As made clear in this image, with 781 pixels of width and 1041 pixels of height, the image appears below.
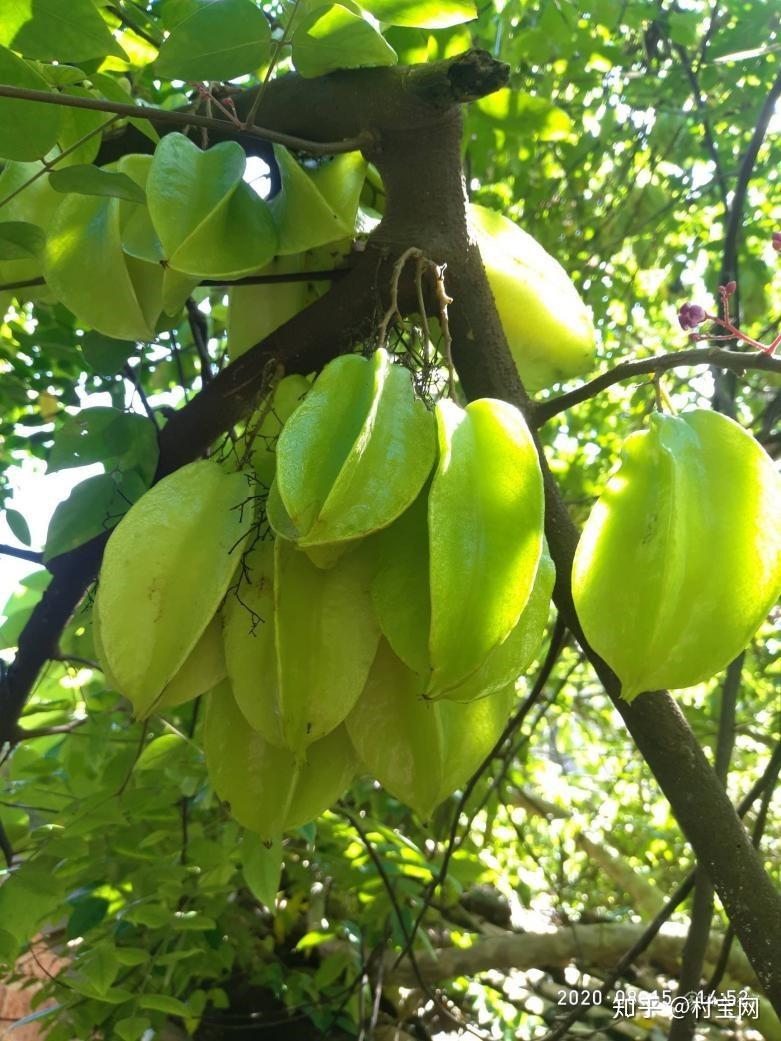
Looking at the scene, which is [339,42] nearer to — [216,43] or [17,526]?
[216,43]

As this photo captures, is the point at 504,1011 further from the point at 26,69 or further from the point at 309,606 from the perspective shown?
the point at 26,69

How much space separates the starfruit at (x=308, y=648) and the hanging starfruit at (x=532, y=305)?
1.38 feet

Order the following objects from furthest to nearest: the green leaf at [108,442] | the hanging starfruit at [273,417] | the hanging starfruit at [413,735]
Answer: the green leaf at [108,442] < the hanging starfruit at [273,417] < the hanging starfruit at [413,735]

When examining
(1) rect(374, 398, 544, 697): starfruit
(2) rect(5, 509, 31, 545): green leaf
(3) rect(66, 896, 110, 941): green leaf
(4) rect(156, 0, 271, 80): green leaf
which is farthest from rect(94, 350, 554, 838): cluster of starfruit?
(2) rect(5, 509, 31, 545): green leaf

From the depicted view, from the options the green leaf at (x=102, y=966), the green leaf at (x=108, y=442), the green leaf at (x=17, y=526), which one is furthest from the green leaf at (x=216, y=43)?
the green leaf at (x=102, y=966)

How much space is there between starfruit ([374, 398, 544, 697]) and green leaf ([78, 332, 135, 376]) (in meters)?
0.65

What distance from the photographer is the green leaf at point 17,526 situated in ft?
5.05

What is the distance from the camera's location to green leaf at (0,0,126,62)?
2.58 ft

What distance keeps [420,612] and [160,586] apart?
0.80 ft

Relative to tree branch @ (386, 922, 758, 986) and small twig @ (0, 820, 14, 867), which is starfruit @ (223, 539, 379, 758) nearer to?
small twig @ (0, 820, 14, 867)

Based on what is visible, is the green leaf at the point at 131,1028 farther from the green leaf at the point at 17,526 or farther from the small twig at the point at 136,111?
the small twig at the point at 136,111

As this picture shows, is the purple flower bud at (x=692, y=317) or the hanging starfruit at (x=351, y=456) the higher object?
the purple flower bud at (x=692, y=317)

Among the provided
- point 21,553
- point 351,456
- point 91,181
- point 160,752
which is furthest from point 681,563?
point 160,752

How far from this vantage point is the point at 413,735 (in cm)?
75
